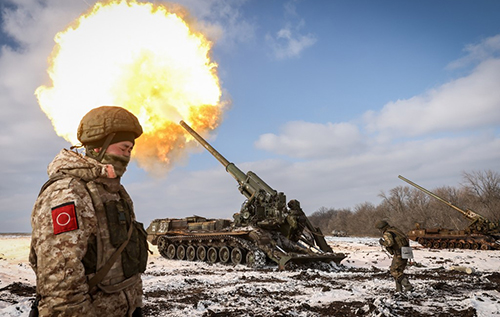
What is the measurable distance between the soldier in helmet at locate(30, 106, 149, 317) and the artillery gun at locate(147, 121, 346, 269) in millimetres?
12161

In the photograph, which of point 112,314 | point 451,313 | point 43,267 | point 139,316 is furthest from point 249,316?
point 43,267

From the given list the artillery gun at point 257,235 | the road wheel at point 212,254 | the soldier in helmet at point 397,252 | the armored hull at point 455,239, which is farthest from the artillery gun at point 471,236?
the soldier in helmet at point 397,252

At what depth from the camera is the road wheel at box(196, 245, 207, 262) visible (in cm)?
1812

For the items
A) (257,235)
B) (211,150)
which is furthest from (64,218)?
(211,150)

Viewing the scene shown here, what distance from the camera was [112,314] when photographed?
255 cm

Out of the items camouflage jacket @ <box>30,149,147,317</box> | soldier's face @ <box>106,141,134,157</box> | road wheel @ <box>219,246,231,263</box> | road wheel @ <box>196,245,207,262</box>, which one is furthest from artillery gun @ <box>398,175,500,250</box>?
camouflage jacket @ <box>30,149,147,317</box>

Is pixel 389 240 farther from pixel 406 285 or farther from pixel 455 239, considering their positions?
pixel 455 239

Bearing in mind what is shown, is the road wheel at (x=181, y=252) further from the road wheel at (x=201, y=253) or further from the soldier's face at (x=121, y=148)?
the soldier's face at (x=121, y=148)

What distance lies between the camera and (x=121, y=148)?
295 cm

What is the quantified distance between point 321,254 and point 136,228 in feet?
45.2

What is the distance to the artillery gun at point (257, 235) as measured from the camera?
609 inches

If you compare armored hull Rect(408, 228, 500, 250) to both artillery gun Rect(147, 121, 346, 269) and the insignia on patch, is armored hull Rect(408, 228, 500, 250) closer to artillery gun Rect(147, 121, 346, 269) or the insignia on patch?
artillery gun Rect(147, 121, 346, 269)

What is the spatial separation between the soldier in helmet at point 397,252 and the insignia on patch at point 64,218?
8.43 metres

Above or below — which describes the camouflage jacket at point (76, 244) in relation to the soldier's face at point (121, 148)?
below
